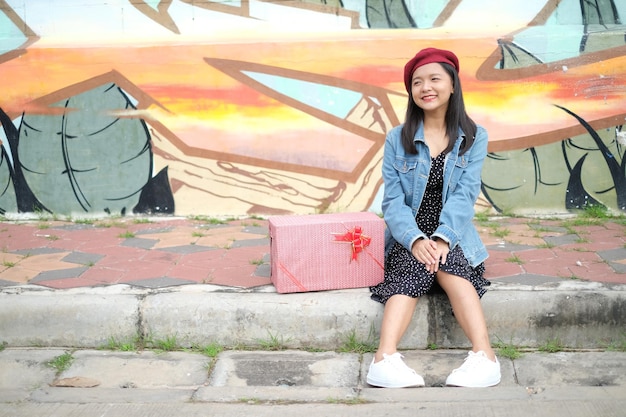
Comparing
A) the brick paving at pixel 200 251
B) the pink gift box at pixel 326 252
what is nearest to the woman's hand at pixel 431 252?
the pink gift box at pixel 326 252

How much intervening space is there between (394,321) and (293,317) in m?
0.59

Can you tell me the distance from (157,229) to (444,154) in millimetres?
2550

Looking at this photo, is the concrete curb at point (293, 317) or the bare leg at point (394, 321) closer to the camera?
the bare leg at point (394, 321)

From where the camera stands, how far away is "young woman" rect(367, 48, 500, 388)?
358 centimetres

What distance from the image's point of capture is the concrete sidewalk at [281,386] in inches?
126

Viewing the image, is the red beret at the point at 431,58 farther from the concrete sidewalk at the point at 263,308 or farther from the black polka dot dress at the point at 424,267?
the concrete sidewalk at the point at 263,308

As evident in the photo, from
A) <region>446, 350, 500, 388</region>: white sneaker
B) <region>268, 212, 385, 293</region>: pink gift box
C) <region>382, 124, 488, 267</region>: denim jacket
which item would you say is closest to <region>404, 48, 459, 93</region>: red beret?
<region>382, 124, 488, 267</region>: denim jacket

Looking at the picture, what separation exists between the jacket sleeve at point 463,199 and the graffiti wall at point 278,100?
6.29 feet

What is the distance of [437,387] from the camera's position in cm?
341

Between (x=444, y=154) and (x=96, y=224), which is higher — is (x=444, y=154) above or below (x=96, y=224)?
above

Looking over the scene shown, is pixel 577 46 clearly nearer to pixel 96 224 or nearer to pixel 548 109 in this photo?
pixel 548 109

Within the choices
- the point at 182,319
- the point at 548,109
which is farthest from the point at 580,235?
the point at 182,319

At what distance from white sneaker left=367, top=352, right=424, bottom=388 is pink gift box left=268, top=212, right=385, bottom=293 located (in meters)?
0.63

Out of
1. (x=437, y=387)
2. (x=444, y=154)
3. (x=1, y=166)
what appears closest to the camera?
(x=437, y=387)
